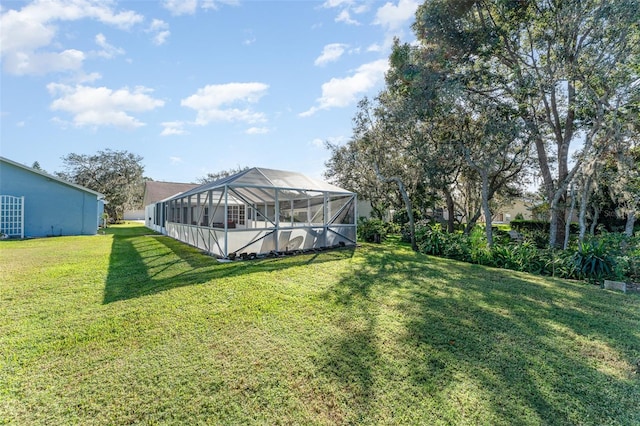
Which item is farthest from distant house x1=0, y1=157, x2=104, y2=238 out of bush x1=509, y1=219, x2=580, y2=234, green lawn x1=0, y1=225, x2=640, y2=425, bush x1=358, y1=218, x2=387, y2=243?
bush x1=509, y1=219, x2=580, y2=234

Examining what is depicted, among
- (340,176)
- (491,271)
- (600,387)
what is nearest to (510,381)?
(600,387)

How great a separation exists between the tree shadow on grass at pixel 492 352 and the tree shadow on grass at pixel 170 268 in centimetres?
281

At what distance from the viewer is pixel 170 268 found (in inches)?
274

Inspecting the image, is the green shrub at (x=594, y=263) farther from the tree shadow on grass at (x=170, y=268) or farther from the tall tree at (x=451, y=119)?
the tree shadow on grass at (x=170, y=268)

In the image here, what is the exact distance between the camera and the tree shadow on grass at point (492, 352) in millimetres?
2254

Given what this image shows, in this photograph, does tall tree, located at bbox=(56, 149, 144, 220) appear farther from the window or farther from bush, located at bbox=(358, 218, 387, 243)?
bush, located at bbox=(358, 218, 387, 243)

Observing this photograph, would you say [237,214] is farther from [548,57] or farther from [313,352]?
[548,57]

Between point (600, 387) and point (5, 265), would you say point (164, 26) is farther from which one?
point (600, 387)

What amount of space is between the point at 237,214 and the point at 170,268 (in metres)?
7.63

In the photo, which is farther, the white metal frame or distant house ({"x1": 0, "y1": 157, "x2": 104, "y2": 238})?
distant house ({"x1": 0, "y1": 157, "x2": 104, "y2": 238})

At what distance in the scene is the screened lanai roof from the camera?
8.48 metres

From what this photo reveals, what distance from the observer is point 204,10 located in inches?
308

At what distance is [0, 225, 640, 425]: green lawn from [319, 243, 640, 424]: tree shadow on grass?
0.06 feet

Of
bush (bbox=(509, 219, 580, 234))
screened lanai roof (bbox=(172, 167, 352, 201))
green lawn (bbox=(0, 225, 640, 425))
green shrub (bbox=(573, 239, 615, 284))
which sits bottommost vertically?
green lawn (bbox=(0, 225, 640, 425))
